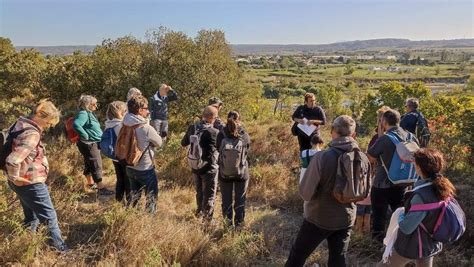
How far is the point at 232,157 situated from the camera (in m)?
4.82

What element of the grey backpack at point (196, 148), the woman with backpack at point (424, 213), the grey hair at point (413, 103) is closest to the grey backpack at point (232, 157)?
the grey backpack at point (196, 148)

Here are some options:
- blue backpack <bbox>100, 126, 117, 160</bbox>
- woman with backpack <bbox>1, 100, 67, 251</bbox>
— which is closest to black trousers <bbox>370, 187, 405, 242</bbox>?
blue backpack <bbox>100, 126, 117, 160</bbox>

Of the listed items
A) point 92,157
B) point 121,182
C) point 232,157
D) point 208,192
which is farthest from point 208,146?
point 92,157

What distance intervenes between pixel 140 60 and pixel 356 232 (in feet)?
38.8

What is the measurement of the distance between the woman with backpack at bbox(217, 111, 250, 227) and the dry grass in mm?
427

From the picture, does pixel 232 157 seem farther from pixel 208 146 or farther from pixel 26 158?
pixel 26 158

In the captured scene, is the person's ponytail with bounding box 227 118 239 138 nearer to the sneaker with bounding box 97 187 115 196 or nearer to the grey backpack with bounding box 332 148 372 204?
the grey backpack with bounding box 332 148 372 204

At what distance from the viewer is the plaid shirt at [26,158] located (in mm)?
3559

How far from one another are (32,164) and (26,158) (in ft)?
0.26

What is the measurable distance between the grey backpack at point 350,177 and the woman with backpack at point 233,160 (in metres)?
1.67

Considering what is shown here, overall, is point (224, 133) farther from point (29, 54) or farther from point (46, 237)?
point (29, 54)

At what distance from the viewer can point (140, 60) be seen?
15102 millimetres

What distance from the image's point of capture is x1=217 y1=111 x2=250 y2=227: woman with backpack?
484cm

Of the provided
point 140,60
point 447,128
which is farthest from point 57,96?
point 447,128
